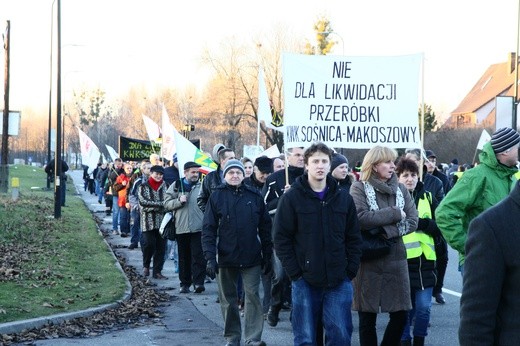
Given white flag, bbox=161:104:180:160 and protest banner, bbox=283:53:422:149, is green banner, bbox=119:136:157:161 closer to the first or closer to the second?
white flag, bbox=161:104:180:160

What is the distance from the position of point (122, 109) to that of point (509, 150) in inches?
3126

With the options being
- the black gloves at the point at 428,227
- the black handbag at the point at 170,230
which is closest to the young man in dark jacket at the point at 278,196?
the black gloves at the point at 428,227

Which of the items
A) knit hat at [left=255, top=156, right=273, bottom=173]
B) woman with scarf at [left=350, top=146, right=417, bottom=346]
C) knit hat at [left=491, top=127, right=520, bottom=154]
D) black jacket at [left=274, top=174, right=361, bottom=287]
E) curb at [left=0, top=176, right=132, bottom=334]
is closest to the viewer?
knit hat at [left=491, top=127, right=520, bottom=154]

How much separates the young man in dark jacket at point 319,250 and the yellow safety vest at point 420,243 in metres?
1.21

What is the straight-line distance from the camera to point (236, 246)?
30.3ft

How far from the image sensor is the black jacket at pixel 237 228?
9.24m

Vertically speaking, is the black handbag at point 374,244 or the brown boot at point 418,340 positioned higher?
the black handbag at point 374,244

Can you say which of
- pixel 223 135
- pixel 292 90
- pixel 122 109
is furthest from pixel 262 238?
pixel 122 109

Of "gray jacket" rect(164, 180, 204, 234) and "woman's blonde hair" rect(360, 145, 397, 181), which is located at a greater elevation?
"woman's blonde hair" rect(360, 145, 397, 181)

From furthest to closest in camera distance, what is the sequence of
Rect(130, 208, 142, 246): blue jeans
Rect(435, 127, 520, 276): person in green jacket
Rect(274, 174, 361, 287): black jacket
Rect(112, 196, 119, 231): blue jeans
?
Rect(112, 196, 119, 231): blue jeans < Rect(130, 208, 142, 246): blue jeans < Rect(274, 174, 361, 287): black jacket < Rect(435, 127, 520, 276): person in green jacket

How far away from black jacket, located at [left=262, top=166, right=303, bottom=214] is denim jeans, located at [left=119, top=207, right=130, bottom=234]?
1316cm

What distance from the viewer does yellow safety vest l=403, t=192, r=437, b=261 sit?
8430 millimetres

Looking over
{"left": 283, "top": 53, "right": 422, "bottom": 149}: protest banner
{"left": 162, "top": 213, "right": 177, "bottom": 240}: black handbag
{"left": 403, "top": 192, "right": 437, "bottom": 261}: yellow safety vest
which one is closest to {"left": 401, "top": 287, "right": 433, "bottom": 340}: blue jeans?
{"left": 403, "top": 192, "right": 437, "bottom": 261}: yellow safety vest

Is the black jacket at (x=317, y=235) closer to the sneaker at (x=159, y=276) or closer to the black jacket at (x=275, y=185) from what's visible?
the black jacket at (x=275, y=185)
